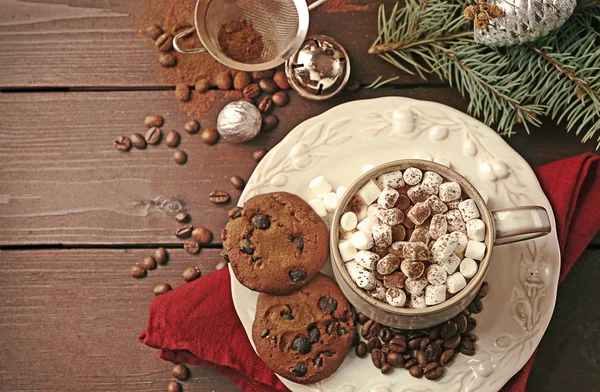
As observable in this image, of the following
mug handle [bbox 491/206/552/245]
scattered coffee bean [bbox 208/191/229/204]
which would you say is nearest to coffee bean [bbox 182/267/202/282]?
scattered coffee bean [bbox 208/191/229/204]

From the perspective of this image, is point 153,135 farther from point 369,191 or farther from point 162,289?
point 369,191

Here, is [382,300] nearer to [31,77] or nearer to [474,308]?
[474,308]

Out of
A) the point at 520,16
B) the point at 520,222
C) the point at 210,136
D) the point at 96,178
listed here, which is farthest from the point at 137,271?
the point at 520,16

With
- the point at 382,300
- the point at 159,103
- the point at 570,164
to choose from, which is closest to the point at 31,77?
the point at 159,103

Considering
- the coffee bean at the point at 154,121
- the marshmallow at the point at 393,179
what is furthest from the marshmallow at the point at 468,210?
the coffee bean at the point at 154,121

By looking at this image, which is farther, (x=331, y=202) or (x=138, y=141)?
(x=138, y=141)

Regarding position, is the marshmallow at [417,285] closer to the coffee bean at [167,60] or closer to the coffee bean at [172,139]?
the coffee bean at [172,139]
